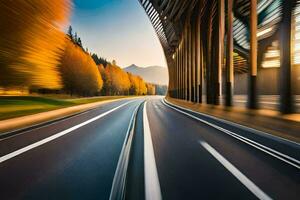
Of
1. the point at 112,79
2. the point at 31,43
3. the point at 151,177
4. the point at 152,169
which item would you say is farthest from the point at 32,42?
the point at 112,79

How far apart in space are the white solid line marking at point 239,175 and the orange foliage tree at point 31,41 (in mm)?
8709

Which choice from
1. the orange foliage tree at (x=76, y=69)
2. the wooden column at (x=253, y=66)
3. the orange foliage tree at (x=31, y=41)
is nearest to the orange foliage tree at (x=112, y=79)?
the orange foliage tree at (x=76, y=69)

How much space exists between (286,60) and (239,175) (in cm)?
581

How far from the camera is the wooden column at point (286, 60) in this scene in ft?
27.0

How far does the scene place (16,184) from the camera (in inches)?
146

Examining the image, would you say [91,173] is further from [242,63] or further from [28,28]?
[242,63]

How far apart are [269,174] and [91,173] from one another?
9.34 ft

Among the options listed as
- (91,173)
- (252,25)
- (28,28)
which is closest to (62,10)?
(28,28)

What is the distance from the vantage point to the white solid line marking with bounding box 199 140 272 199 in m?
3.36

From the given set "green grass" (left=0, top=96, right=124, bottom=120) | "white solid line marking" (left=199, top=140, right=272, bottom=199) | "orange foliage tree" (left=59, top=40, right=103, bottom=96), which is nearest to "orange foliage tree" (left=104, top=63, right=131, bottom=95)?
"orange foliage tree" (left=59, top=40, right=103, bottom=96)

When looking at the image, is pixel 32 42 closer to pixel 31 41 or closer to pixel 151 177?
pixel 31 41

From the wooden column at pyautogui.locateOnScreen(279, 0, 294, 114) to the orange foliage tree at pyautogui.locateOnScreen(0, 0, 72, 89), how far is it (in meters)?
9.66

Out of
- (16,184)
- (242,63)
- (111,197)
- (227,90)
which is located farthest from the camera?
(242,63)

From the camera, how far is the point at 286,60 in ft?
27.7
